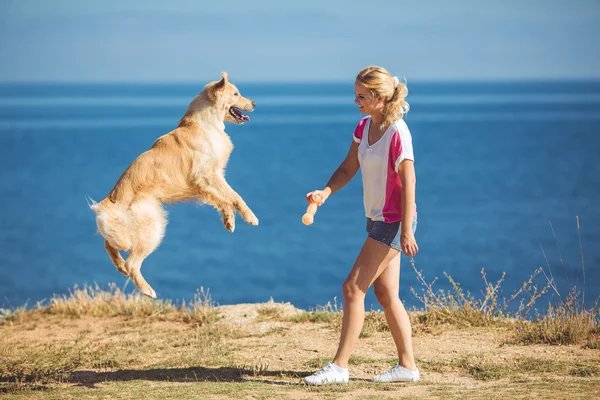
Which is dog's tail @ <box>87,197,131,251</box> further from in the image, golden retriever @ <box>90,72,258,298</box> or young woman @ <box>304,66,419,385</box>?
young woman @ <box>304,66,419,385</box>

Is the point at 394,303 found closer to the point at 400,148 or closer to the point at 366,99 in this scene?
the point at 400,148

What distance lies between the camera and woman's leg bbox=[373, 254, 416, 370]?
19.4 ft

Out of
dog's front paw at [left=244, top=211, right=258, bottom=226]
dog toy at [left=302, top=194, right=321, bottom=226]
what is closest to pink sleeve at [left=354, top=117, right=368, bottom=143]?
dog toy at [left=302, top=194, right=321, bottom=226]

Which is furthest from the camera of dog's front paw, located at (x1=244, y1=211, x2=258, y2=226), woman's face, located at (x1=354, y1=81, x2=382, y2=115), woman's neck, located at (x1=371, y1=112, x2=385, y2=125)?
dog's front paw, located at (x1=244, y1=211, x2=258, y2=226)

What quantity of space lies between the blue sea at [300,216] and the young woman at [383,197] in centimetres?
224

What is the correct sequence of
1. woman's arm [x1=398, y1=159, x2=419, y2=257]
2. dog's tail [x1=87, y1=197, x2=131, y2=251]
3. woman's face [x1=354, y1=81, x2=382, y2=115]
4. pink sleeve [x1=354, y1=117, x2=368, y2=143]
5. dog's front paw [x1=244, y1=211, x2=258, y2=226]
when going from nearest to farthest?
woman's arm [x1=398, y1=159, x2=419, y2=257]
woman's face [x1=354, y1=81, x2=382, y2=115]
pink sleeve [x1=354, y1=117, x2=368, y2=143]
dog's tail [x1=87, y1=197, x2=131, y2=251]
dog's front paw [x1=244, y1=211, x2=258, y2=226]

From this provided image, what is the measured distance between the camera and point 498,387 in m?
6.05

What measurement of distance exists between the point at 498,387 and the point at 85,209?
40038mm

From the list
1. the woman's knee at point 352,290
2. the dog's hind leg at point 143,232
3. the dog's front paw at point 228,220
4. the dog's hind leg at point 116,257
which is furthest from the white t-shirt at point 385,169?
the dog's hind leg at point 116,257

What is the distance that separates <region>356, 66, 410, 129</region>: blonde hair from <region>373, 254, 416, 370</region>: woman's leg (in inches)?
39.5

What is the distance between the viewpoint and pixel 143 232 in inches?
275

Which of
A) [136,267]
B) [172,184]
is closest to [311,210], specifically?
[172,184]

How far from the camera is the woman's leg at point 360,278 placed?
577 centimetres

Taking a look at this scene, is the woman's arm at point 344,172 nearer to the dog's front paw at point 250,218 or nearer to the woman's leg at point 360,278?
the woman's leg at point 360,278
